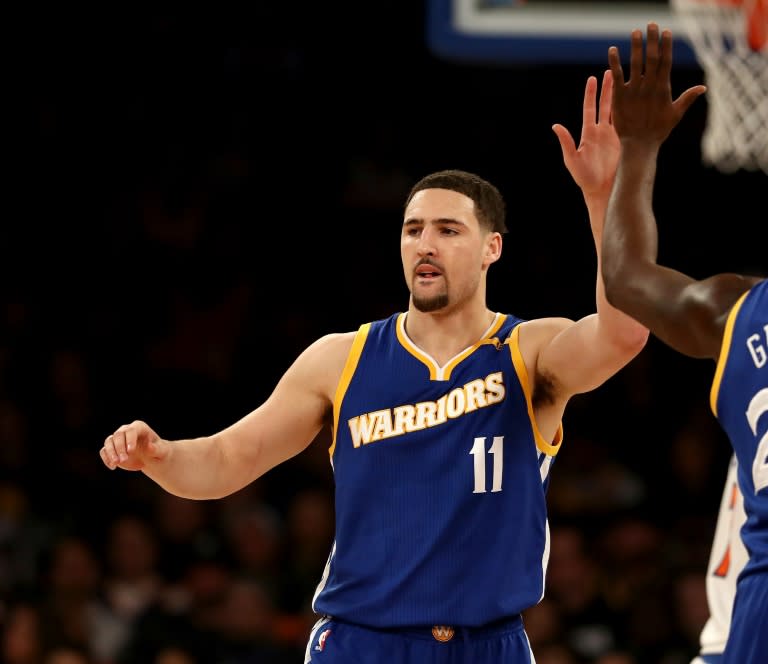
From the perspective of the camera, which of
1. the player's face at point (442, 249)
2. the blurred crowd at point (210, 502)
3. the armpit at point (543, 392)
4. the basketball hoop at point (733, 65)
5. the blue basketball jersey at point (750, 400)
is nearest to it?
the blue basketball jersey at point (750, 400)

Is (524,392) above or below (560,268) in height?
below

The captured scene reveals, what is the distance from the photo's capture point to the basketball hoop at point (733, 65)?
19.3 ft

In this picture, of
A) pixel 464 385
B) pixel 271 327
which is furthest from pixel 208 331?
pixel 464 385

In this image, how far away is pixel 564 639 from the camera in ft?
28.3

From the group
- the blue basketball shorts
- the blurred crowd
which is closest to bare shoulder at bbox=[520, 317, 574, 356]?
the blue basketball shorts

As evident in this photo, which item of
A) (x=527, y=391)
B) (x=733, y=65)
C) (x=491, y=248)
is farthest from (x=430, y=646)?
(x=733, y=65)

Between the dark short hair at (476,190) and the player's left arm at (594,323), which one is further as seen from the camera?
the dark short hair at (476,190)

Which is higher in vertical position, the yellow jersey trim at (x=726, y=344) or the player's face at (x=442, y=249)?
the player's face at (x=442, y=249)

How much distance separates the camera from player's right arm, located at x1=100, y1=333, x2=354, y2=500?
476 cm

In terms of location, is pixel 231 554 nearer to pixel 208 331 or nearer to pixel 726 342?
pixel 208 331

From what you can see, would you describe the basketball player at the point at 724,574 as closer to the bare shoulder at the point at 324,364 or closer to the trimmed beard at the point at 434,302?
the trimmed beard at the point at 434,302

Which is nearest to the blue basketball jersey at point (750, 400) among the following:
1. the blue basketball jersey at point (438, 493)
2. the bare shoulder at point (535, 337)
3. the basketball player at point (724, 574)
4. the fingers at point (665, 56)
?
the fingers at point (665, 56)

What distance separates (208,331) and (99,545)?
7.90ft

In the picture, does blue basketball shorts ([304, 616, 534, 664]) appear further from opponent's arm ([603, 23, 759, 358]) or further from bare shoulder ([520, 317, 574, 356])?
opponent's arm ([603, 23, 759, 358])
